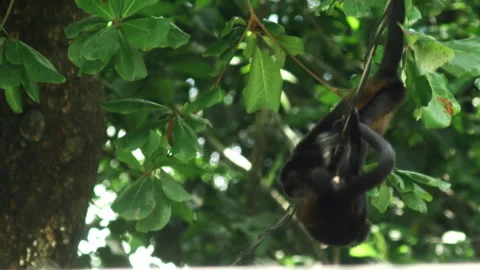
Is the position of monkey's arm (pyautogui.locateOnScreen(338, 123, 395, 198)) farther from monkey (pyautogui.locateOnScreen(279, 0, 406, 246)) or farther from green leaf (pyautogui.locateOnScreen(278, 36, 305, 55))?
green leaf (pyautogui.locateOnScreen(278, 36, 305, 55))

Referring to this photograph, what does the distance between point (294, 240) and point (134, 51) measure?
8.70 ft

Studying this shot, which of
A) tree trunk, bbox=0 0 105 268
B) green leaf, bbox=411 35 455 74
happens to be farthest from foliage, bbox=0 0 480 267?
tree trunk, bbox=0 0 105 268

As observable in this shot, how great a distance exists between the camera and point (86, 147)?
3092mm

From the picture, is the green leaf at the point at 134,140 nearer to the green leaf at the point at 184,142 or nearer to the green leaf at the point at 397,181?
the green leaf at the point at 184,142

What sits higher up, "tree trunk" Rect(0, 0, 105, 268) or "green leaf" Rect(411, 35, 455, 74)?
"green leaf" Rect(411, 35, 455, 74)

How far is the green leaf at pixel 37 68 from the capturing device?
2508mm

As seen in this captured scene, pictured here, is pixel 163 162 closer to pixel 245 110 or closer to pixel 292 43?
pixel 292 43

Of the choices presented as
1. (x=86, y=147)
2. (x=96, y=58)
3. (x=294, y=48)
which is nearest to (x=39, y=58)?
(x=96, y=58)

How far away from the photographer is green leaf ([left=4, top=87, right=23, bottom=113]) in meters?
2.81

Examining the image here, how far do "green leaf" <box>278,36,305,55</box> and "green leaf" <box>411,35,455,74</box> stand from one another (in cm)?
68

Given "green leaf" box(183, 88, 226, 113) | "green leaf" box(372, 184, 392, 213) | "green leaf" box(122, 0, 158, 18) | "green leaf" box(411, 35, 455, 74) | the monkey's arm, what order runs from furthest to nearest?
1. "green leaf" box(372, 184, 392, 213)
2. "green leaf" box(183, 88, 226, 113)
3. "green leaf" box(122, 0, 158, 18)
4. "green leaf" box(411, 35, 455, 74)
5. the monkey's arm

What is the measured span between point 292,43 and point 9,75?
884 millimetres

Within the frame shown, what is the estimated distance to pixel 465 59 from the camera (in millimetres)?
2314

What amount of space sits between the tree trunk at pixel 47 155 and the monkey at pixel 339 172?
113cm
